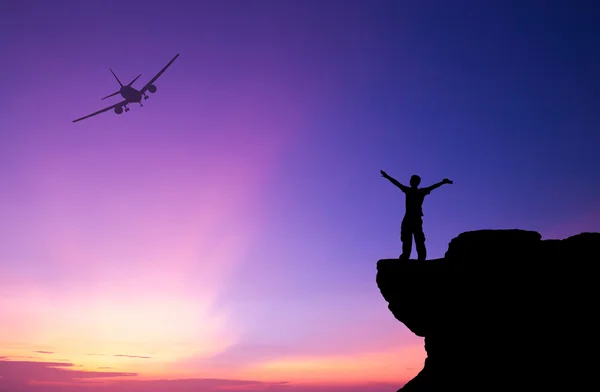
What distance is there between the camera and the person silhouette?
16953 mm

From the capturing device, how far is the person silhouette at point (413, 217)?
55.6 feet

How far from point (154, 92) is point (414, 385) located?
63.9 m

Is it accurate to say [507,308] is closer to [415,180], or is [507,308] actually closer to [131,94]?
[415,180]

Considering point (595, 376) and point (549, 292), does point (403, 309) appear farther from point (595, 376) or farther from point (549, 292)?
point (595, 376)

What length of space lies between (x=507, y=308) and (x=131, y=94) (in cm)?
6798

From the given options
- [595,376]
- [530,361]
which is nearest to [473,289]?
[530,361]

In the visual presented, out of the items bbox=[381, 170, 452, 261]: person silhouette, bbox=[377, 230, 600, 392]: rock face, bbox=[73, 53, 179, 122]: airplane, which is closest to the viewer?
bbox=[377, 230, 600, 392]: rock face

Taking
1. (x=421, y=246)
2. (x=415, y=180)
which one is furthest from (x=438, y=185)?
(x=421, y=246)

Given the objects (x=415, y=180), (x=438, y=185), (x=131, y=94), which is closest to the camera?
(x=438, y=185)

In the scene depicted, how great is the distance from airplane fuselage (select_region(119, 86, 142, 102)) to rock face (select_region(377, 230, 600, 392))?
63.2 metres

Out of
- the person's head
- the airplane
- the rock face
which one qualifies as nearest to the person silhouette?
the person's head

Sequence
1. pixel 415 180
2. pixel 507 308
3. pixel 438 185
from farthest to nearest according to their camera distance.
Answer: pixel 415 180, pixel 438 185, pixel 507 308

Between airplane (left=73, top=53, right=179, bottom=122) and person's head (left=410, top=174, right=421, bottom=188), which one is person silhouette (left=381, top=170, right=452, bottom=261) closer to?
person's head (left=410, top=174, right=421, bottom=188)

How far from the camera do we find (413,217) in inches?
666
